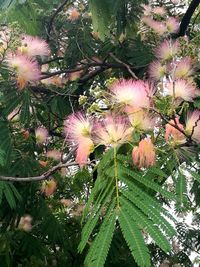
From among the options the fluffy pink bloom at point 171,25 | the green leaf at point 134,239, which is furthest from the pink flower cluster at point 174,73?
the green leaf at point 134,239

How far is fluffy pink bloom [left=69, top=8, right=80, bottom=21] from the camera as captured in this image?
4766 mm

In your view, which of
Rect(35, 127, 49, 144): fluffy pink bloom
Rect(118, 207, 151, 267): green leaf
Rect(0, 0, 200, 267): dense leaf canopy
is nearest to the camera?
Rect(118, 207, 151, 267): green leaf

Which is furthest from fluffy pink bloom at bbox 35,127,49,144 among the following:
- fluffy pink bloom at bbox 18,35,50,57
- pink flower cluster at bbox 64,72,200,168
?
pink flower cluster at bbox 64,72,200,168

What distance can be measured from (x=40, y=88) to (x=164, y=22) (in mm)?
1096

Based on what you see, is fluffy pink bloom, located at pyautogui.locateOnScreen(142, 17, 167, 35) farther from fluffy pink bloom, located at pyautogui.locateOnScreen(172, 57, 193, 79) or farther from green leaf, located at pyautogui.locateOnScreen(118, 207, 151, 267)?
green leaf, located at pyautogui.locateOnScreen(118, 207, 151, 267)

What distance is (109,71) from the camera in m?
5.02

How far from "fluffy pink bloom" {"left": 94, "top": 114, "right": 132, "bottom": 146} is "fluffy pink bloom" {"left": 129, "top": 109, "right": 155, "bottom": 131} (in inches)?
1.3

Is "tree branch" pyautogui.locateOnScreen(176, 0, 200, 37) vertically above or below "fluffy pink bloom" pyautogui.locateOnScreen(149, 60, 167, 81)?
above

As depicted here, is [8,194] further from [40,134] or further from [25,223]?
[25,223]

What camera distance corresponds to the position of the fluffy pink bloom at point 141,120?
234 centimetres

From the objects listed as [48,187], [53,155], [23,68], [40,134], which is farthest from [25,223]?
[23,68]

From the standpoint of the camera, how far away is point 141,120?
235 centimetres

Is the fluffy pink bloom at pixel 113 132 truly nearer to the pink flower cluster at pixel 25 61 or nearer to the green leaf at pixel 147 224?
the green leaf at pixel 147 224

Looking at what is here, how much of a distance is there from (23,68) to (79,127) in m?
0.95
